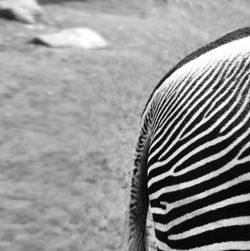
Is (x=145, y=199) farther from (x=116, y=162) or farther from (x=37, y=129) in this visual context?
(x=37, y=129)

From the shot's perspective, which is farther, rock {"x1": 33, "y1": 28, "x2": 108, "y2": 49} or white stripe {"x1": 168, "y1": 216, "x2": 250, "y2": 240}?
rock {"x1": 33, "y1": 28, "x2": 108, "y2": 49}

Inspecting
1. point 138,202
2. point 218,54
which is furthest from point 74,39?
point 218,54

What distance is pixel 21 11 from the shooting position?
Result: 24.8ft

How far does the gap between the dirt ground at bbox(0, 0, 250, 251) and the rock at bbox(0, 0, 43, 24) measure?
0.63 feet

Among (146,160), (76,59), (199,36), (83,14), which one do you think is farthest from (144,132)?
(83,14)

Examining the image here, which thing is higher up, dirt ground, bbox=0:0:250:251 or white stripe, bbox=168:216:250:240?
white stripe, bbox=168:216:250:240

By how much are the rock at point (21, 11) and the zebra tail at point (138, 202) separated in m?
6.21

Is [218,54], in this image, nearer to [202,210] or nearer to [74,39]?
[202,210]

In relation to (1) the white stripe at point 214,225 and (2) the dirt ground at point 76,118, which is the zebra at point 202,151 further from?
(2) the dirt ground at point 76,118

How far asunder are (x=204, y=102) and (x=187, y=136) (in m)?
0.09

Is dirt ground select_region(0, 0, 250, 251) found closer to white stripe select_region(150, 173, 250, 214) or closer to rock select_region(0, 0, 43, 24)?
rock select_region(0, 0, 43, 24)

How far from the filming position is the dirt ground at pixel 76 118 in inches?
131

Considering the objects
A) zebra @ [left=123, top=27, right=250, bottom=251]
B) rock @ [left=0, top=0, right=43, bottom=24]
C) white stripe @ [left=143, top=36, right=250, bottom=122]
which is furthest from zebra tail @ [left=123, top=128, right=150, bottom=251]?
rock @ [left=0, top=0, right=43, bottom=24]

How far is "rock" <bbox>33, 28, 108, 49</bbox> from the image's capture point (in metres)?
6.59
